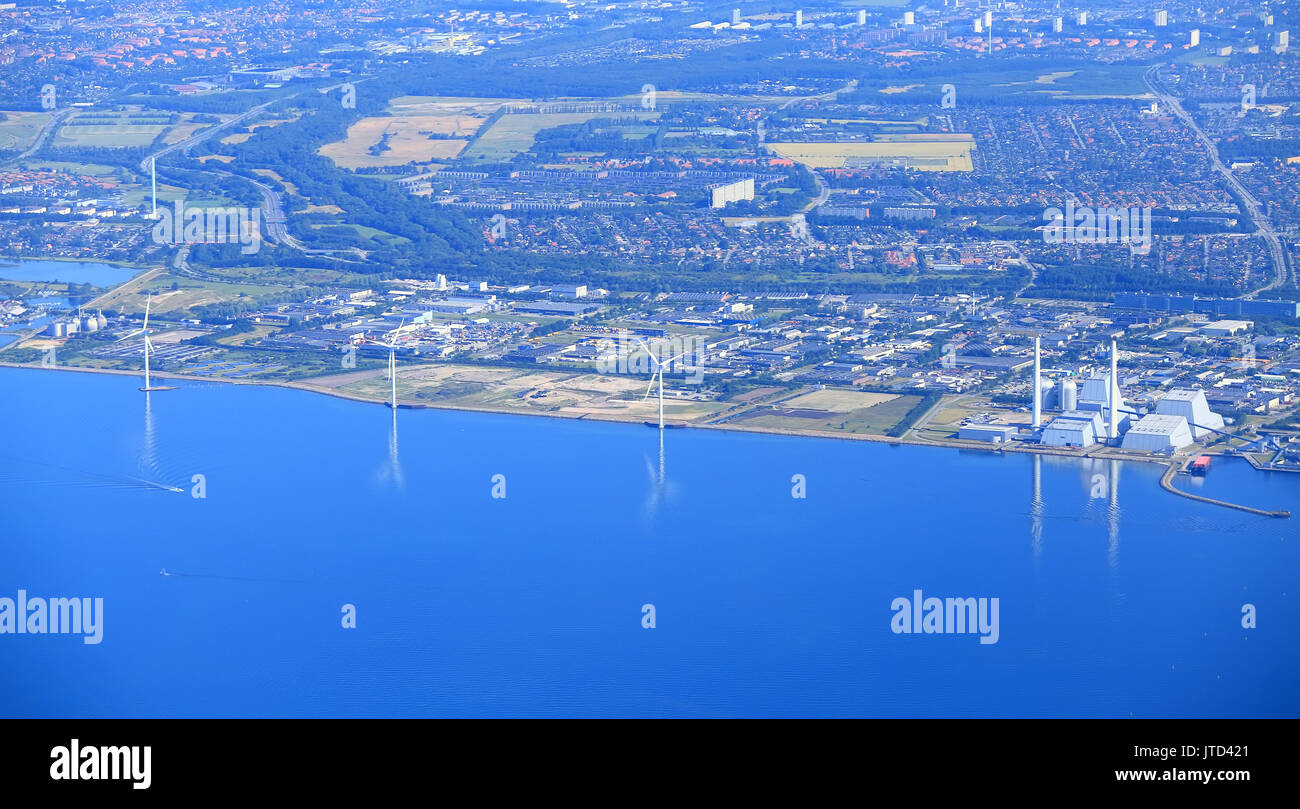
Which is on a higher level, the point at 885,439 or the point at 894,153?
the point at 894,153

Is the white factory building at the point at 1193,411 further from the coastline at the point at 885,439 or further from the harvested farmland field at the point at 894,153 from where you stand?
the harvested farmland field at the point at 894,153

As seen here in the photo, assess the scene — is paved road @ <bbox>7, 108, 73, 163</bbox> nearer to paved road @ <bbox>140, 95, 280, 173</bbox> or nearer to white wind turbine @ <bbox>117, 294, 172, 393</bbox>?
paved road @ <bbox>140, 95, 280, 173</bbox>

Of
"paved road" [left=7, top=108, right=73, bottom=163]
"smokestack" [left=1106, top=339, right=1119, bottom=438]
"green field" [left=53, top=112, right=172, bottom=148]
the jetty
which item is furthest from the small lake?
the jetty

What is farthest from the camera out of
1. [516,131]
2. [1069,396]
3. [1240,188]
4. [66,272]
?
[516,131]

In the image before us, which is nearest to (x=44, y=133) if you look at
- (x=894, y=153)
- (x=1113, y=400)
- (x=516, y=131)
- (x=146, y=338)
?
(x=516, y=131)

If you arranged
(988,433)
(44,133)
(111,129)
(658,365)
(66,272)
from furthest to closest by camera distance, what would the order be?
(111,129), (44,133), (66,272), (658,365), (988,433)

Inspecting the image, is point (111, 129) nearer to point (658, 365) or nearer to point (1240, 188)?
point (1240, 188)

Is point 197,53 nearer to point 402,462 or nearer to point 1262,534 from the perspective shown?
point 402,462
